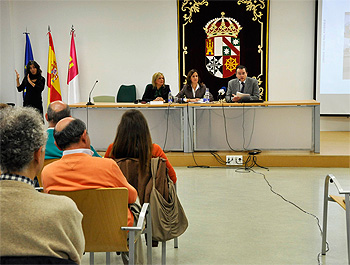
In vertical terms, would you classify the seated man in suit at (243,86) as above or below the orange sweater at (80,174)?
above

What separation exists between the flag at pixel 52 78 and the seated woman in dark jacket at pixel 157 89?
271 cm

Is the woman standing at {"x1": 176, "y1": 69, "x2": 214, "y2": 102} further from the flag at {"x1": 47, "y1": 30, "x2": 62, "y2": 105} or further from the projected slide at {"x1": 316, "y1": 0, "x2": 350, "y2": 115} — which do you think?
the flag at {"x1": 47, "y1": 30, "x2": 62, "y2": 105}

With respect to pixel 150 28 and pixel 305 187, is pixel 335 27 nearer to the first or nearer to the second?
pixel 150 28

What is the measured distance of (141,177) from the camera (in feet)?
9.39

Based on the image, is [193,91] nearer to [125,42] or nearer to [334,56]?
[125,42]

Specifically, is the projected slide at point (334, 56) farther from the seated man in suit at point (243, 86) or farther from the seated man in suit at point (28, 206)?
the seated man in suit at point (28, 206)

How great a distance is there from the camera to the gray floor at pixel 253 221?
325 centimetres

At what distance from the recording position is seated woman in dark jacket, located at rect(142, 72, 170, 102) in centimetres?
694

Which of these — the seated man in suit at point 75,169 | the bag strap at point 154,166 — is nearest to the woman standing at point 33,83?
the bag strap at point 154,166

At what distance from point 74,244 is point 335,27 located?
26.4 feet

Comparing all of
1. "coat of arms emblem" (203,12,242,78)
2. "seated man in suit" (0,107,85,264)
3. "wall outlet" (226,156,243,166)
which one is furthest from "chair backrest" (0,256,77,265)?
"coat of arms emblem" (203,12,242,78)

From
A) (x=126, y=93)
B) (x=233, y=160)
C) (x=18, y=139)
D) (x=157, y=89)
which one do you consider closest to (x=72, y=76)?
(x=126, y=93)

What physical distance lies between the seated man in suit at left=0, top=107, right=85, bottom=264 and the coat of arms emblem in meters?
7.49

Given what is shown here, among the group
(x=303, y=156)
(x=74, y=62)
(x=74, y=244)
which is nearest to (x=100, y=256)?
(x=74, y=244)
